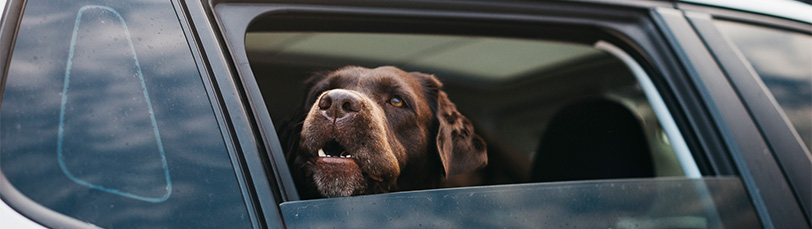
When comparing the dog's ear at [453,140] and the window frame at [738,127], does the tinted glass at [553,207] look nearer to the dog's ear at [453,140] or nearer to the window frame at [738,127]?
the window frame at [738,127]

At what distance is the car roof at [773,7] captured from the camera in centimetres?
206

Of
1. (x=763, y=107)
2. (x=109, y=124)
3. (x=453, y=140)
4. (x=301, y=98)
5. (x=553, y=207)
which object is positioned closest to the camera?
(x=109, y=124)

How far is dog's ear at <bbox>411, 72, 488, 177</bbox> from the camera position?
7.33ft

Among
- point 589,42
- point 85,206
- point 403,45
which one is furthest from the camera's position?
point 403,45

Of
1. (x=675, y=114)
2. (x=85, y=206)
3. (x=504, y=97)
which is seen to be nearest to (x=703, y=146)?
(x=675, y=114)

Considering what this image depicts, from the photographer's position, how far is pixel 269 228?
3.68ft

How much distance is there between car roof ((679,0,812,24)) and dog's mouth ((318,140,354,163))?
49.1 inches

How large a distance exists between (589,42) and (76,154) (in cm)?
168

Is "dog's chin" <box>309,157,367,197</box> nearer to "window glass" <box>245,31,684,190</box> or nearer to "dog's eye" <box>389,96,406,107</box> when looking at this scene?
"window glass" <box>245,31,684,190</box>

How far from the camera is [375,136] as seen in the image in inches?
68.9

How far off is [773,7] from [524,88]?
8.41 feet

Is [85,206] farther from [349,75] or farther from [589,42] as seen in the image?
[589,42]

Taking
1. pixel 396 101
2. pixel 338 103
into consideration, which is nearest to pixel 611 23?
pixel 396 101

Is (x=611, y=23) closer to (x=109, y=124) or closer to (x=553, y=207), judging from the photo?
(x=553, y=207)
